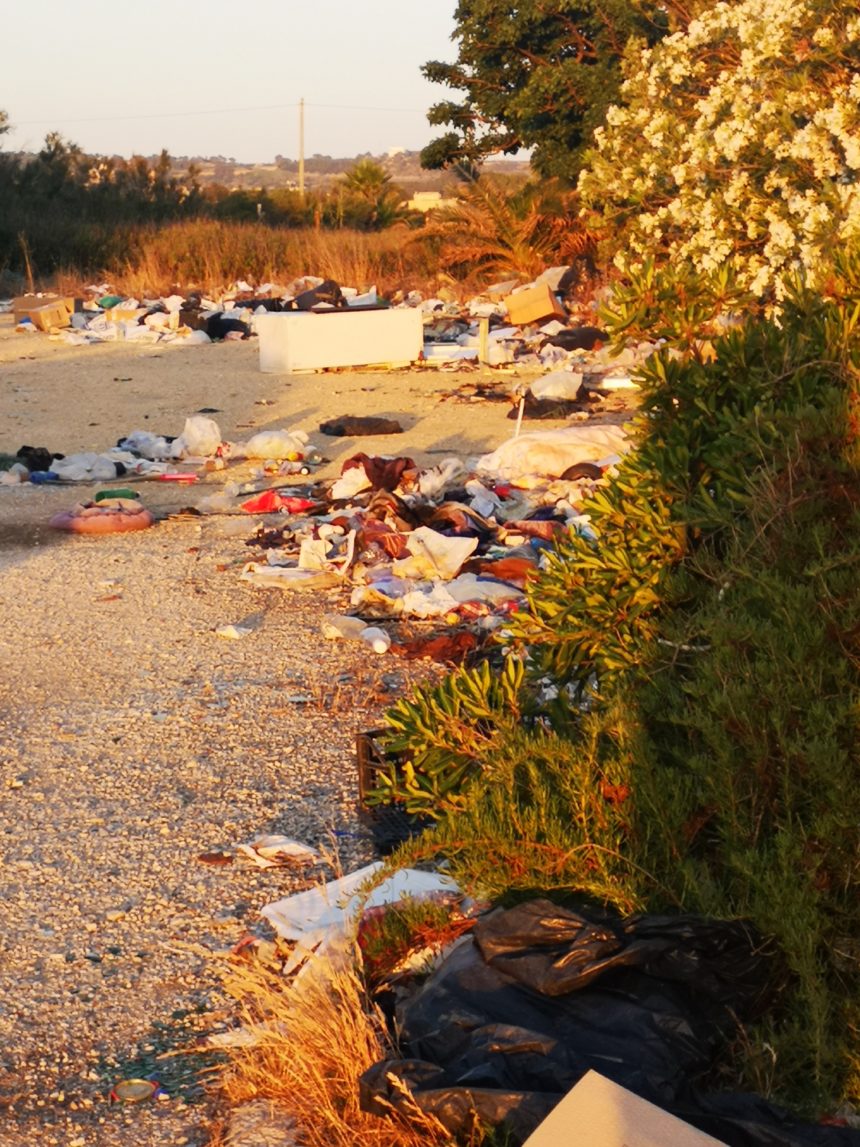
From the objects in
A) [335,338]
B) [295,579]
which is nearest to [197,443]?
[295,579]

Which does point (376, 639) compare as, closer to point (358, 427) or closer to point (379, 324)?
point (358, 427)

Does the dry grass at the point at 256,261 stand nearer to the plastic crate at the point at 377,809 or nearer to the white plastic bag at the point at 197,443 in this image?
the white plastic bag at the point at 197,443

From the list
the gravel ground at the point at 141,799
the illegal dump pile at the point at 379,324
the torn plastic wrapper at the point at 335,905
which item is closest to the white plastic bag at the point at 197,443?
the illegal dump pile at the point at 379,324

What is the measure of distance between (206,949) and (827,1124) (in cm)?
172

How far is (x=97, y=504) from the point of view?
9.13m

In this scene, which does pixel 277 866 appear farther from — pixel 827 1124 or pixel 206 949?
pixel 827 1124

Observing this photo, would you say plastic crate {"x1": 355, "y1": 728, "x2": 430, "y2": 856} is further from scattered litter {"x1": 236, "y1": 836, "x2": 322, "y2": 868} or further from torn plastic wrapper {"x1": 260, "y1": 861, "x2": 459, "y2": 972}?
torn plastic wrapper {"x1": 260, "y1": 861, "x2": 459, "y2": 972}

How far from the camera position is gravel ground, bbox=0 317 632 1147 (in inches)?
123

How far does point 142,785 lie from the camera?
4688 millimetres

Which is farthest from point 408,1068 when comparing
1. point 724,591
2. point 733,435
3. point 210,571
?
point 210,571

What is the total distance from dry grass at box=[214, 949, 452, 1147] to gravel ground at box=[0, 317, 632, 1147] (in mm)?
159

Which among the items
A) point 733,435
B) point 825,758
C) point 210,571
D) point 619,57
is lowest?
point 210,571

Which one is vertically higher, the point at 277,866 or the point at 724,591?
the point at 724,591

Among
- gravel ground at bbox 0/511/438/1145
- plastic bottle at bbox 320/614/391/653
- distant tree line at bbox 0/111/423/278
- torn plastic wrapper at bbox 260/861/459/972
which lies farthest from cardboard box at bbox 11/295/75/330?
torn plastic wrapper at bbox 260/861/459/972
